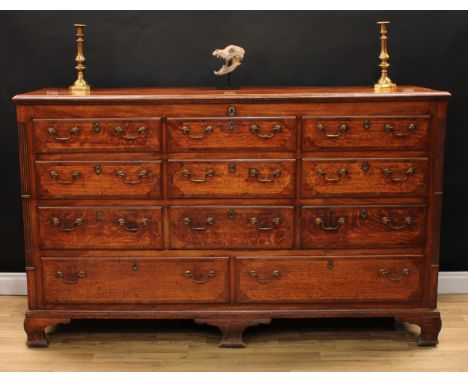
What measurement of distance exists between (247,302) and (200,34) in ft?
4.83

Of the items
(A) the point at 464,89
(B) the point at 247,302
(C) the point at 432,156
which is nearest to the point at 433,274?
(C) the point at 432,156

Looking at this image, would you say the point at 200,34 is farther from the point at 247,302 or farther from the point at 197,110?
the point at 247,302

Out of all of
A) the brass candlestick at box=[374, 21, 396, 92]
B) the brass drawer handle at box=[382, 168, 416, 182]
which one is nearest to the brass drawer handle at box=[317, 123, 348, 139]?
the brass drawer handle at box=[382, 168, 416, 182]

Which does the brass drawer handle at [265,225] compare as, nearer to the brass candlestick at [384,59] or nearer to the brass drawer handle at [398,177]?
the brass drawer handle at [398,177]

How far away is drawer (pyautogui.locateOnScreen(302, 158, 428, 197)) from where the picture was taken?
3.47 metres

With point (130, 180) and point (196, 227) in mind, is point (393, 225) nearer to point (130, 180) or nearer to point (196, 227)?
point (196, 227)

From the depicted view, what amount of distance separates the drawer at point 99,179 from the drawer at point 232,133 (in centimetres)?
18

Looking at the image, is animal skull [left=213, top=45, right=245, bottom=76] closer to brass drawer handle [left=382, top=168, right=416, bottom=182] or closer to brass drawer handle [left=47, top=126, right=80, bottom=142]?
brass drawer handle [left=47, top=126, right=80, bottom=142]

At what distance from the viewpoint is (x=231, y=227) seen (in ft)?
11.6

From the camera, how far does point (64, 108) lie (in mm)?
3432

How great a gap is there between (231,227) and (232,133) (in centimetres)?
44

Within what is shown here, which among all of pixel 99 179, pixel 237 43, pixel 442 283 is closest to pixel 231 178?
pixel 99 179

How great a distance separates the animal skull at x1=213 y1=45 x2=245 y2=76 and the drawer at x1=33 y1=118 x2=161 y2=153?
0.53 m

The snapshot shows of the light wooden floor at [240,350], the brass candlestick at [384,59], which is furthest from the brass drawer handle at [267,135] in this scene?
the light wooden floor at [240,350]
